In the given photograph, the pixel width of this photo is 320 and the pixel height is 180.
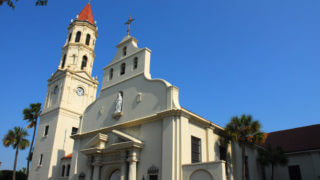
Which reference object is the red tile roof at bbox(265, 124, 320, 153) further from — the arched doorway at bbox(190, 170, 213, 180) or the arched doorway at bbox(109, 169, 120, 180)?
the arched doorway at bbox(109, 169, 120, 180)

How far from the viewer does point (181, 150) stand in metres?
16.4

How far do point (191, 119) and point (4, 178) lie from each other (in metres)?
32.6

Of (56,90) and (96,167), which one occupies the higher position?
(56,90)

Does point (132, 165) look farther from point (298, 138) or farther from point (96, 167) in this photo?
point (298, 138)

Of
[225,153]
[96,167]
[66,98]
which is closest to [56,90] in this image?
[66,98]

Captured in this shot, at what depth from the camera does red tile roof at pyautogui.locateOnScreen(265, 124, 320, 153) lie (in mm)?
27461

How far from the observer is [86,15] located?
4125cm

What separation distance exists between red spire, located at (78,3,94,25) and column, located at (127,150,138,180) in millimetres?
28586

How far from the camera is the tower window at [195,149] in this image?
18.2m

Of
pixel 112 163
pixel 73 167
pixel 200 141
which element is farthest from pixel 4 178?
pixel 200 141

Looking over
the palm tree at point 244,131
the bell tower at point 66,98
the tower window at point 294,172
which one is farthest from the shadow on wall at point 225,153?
the bell tower at point 66,98

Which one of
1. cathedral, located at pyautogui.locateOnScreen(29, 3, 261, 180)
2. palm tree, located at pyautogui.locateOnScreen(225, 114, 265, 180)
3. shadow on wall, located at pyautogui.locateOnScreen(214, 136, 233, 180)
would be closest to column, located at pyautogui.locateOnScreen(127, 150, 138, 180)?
cathedral, located at pyautogui.locateOnScreen(29, 3, 261, 180)

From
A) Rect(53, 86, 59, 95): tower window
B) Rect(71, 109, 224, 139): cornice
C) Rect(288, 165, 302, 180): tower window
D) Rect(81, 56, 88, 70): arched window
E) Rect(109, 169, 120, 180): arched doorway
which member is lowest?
Rect(109, 169, 120, 180): arched doorway

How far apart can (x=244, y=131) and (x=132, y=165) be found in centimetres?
914
